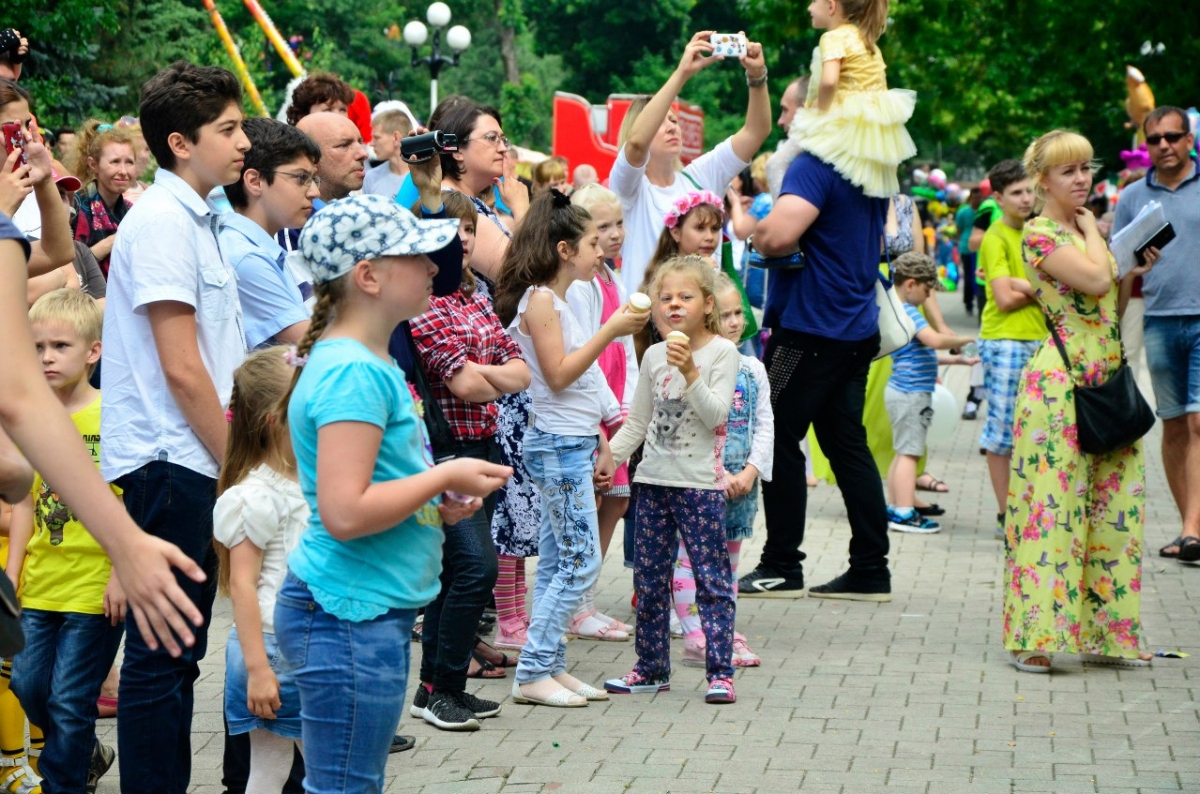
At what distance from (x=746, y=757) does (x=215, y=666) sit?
8.02ft

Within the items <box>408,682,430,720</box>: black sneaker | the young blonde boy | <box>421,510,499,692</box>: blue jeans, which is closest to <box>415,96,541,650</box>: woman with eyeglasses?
<box>421,510,499,692</box>: blue jeans

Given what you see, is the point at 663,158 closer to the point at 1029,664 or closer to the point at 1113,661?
the point at 1029,664

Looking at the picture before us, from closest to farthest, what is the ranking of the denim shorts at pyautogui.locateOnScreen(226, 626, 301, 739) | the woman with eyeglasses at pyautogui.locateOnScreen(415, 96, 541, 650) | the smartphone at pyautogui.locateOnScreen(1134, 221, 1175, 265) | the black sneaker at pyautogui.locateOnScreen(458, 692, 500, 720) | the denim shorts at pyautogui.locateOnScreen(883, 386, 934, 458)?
the denim shorts at pyautogui.locateOnScreen(226, 626, 301, 739) → the black sneaker at pyautogui.locateOnScreen(458, 692, 500, 720) → the woman with eyeglasses at pyautogui.locateOnScreen(415, 96, 541, 650) → the smartphone at pyautogui.locateOnScreen(1134, 221, 1175, 265) → the denim shorts at pyautogui.locateOnScreen(883, 386, 934, 458)

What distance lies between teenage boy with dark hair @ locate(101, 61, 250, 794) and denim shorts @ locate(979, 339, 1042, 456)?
5.96 m

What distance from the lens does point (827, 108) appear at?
24.4 ft

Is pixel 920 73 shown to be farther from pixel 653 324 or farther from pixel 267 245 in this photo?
pixel 267 245

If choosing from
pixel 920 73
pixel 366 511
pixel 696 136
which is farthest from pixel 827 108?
pixel 920 73

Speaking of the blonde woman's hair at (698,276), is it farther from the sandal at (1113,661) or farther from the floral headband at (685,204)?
the sandal at (1113,661)

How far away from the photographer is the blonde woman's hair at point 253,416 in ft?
13.3

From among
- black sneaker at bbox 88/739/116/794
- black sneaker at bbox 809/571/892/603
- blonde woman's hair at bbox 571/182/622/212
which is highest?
blonde woman's hair at bbox 571/182/622/212

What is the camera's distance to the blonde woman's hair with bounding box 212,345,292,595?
4.04m

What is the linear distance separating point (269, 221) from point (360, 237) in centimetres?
177

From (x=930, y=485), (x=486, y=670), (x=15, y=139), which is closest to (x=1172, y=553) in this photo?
(x=930, y=485)

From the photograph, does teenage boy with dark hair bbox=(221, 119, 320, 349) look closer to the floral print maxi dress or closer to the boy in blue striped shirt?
the floral print maxi dress
